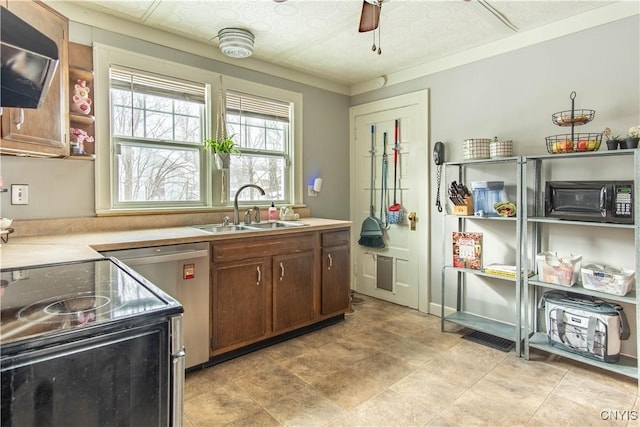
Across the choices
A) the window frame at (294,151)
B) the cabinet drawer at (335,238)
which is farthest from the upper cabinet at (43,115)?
the cabinet drawer at (335,238)

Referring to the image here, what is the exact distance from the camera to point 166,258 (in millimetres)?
2236

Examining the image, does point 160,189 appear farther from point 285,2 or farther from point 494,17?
point 494,17

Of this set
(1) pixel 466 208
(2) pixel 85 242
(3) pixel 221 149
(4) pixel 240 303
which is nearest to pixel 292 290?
(4) pixel 240 303

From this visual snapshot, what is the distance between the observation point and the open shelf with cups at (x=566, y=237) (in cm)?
222

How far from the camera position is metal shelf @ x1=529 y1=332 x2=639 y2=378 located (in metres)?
2.21

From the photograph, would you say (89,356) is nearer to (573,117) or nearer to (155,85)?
(155,85)

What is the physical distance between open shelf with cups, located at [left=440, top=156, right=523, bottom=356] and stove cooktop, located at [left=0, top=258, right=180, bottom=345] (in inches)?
100

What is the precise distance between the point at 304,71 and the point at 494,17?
6.13 feet

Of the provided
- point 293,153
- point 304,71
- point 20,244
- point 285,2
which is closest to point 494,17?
point 285,2

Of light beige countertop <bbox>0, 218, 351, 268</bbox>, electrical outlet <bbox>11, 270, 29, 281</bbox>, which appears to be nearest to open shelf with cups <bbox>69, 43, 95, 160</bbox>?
light beige countertop <bbox>0, 218, 351, 268</bbox>

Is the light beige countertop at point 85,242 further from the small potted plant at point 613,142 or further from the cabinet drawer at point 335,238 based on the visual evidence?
the small potted plant at point 613,142

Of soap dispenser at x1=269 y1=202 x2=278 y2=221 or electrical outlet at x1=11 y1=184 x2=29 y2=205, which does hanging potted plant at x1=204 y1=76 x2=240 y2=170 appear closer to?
soap dispenser at x1=269 y1=202 x2=278 y2=221

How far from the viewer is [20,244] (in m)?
2.04

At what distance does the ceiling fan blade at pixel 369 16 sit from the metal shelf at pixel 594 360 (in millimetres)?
2449
